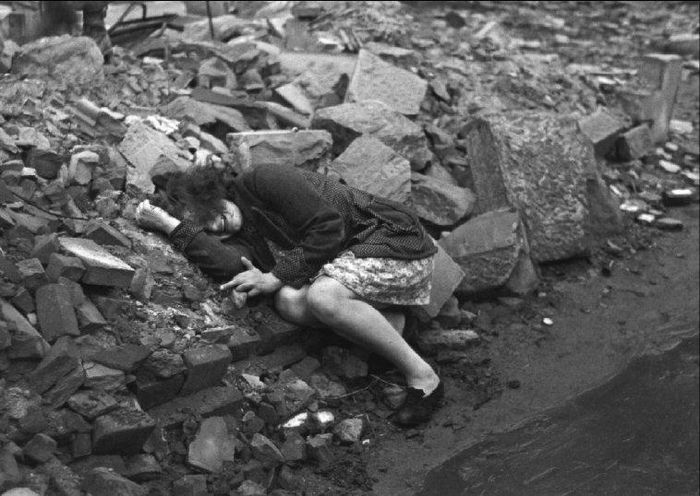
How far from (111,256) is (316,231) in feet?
→ 3.05

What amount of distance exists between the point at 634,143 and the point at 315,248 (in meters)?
4.10

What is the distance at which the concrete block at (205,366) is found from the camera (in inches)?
155

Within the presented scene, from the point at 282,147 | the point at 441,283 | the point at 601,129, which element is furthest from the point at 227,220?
the point at 601,129

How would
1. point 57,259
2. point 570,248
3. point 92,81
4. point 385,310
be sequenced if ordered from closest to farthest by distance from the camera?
point 57,259
point 385,310
point 92,81
point 570,248

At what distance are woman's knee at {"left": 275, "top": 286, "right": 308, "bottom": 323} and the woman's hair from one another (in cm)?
50

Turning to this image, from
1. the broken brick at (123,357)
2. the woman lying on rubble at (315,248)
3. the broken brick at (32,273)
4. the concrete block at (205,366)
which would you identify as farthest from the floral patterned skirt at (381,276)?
the broken brick at (32,273)

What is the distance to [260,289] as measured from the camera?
173 inches

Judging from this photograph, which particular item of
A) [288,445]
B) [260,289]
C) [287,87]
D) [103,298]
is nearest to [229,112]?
[287,87]

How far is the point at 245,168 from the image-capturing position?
16.9ft

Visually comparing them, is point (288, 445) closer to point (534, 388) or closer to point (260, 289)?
point (260, 289)

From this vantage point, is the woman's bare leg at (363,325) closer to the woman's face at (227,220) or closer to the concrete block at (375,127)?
the woman's face at (227,220)

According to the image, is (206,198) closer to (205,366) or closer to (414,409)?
(205,366)

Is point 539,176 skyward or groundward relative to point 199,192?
groundward

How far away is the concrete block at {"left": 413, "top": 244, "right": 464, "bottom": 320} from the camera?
5.01m
